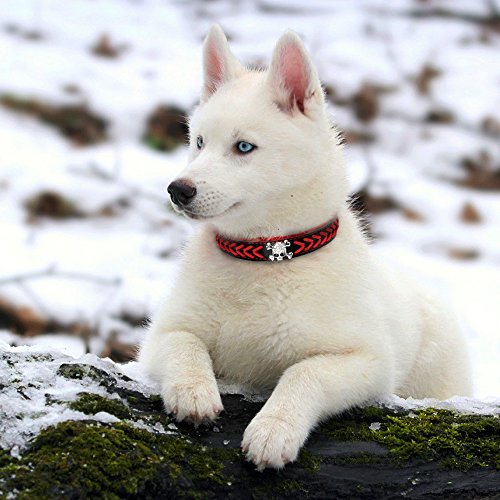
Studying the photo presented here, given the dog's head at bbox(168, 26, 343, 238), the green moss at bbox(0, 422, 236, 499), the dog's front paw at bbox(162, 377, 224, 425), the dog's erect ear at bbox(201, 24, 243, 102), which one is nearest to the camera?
the green moss at bbox(0, 422, 236, 499)

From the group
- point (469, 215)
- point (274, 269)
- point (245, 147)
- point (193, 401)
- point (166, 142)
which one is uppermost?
point (245, 147)

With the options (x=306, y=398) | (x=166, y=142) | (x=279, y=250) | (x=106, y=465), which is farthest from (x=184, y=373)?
(x=166, y=142)

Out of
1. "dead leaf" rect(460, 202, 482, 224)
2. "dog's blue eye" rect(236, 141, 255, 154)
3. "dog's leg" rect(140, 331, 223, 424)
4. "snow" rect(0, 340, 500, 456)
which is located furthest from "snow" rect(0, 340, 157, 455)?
"dead leaf" rect(460, 202, 482, 224)

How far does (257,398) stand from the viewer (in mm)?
3391

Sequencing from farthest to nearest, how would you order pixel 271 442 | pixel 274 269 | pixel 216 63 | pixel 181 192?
pixel 216 63
pixel 274 269
pixel 181 192
pixel 271 442

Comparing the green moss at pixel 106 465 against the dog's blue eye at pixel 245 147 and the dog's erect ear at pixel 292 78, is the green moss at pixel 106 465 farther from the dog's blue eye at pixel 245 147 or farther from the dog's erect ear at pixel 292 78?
the dog's erect ear at pixel 292 78

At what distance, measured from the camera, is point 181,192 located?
3.38 m

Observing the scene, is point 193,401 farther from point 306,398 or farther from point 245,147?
point 245,147

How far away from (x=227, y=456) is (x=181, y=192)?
1.05 metres

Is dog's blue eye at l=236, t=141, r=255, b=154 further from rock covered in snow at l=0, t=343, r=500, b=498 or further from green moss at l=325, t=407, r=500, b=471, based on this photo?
green moss at l=325, t=407, r=500, b=471

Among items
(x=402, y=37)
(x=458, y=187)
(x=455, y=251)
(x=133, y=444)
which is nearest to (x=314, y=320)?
(x=133, y=444)

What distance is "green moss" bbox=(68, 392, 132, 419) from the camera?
2.91m

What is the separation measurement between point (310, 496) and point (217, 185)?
1.28 meters

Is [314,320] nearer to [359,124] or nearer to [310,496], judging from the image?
[310,496]
